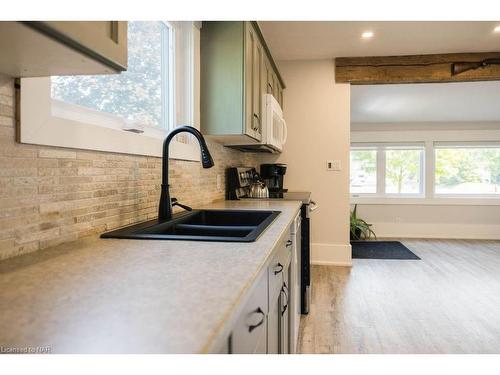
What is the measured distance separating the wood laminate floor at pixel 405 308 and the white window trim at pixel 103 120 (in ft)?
4.75

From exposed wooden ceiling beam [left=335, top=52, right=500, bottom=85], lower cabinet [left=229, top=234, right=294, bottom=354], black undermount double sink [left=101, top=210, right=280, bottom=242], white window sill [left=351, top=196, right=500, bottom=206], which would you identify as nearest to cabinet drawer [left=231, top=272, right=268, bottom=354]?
lower cabinet [left=229, top=234, right=294, bottom=354]

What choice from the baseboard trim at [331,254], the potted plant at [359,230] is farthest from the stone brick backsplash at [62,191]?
the potted plant at [359,230]

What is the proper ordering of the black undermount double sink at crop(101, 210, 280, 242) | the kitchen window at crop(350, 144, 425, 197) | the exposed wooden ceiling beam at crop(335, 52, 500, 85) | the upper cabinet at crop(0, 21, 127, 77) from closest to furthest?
the upper cabinet at crop(0, 21, 127, 77) → the black undermount double sink at crop(101, 210, 280, 242) → the exposed wooden ceiling beam at crop(335, 52, 500, 85) → the kitchen window at crop(350, 144, 425, 197)

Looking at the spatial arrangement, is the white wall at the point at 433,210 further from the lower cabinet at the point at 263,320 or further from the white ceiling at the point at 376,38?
the lower cabinet at the point at 263,320

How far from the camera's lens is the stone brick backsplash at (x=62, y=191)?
2.87 feet

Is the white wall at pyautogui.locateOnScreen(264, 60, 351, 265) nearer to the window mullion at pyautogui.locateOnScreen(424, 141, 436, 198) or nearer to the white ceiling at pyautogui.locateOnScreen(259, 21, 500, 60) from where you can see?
the white ceiling at pyautogui.locateOnScreen(259, 21, 500, 60)

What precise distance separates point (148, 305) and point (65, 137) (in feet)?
2.33

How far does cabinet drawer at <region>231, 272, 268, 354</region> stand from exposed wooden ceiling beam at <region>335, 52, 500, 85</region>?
344cm

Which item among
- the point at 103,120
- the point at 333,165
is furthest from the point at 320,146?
the point at 103,120

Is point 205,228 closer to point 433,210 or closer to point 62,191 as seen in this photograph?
point 62,191

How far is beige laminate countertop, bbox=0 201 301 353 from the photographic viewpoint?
457mm
